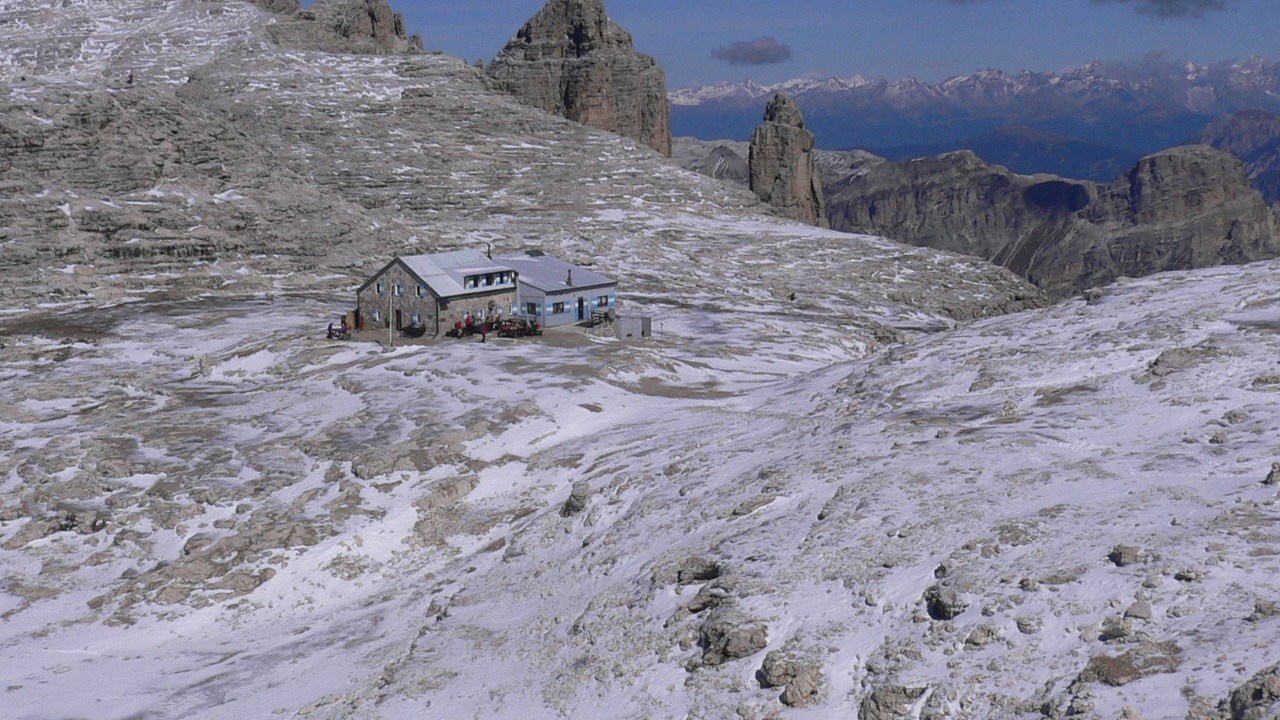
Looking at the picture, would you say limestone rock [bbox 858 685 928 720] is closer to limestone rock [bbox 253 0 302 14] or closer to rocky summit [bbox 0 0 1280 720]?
rocky summit [bbox 0 0 1280 720]

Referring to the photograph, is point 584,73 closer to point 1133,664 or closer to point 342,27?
point 342,27

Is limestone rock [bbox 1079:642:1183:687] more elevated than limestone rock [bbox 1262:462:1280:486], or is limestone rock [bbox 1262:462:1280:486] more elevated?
limestone rock [bbox 1262:462:1280:486]

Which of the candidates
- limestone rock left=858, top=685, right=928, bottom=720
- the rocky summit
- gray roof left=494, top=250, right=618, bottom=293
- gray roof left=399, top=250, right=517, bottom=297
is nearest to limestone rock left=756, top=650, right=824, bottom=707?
the rocky summit

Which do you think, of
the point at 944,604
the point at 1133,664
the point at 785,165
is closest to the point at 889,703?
the point at 944,604

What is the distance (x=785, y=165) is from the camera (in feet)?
519

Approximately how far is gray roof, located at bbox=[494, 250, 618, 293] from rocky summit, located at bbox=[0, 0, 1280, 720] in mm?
3291

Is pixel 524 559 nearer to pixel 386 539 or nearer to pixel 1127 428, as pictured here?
pixel 386 539

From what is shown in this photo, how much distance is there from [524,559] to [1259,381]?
62.0 feet

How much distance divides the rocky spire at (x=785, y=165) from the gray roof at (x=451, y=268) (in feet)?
315

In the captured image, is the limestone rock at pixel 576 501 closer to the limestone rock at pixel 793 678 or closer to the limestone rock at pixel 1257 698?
the limestone rock at pixel 793 678

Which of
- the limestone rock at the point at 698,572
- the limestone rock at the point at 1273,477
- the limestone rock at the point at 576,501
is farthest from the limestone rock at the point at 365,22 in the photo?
the limestone rock at the point at 1273,477

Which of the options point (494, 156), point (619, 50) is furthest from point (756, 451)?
point (619, 50)

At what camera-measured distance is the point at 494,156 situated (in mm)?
140500

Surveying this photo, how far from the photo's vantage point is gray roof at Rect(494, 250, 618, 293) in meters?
63.7
